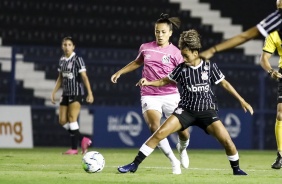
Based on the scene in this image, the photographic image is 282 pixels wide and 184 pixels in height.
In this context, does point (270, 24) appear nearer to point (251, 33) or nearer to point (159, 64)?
point (251, 33)

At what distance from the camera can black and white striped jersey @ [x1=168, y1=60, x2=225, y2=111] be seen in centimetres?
1110

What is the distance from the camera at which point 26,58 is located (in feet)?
68.8

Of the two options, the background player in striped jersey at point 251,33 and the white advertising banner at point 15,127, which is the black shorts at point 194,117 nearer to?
the background player in striped jersey at point 251,33

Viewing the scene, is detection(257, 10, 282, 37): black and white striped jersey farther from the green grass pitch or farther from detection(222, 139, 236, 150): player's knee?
detection(222, 139, 236, 150): player's knee

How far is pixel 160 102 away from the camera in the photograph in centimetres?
1255

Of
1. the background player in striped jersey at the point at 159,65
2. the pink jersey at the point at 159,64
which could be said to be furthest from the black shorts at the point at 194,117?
the pink jersey at the point at 159,64

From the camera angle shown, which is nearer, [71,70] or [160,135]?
[160,135]

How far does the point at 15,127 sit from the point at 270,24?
12.3 m

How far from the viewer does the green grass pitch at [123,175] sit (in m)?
10.0

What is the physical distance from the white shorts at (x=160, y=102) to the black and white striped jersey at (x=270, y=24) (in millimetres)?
3970

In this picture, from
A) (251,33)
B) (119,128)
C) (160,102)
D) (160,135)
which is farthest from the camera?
(119,128)

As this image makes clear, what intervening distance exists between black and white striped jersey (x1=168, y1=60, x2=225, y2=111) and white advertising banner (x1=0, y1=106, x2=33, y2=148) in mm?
9396

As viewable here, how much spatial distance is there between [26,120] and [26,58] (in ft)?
4.78

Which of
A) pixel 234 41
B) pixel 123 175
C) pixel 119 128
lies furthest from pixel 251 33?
pixel 119 128
